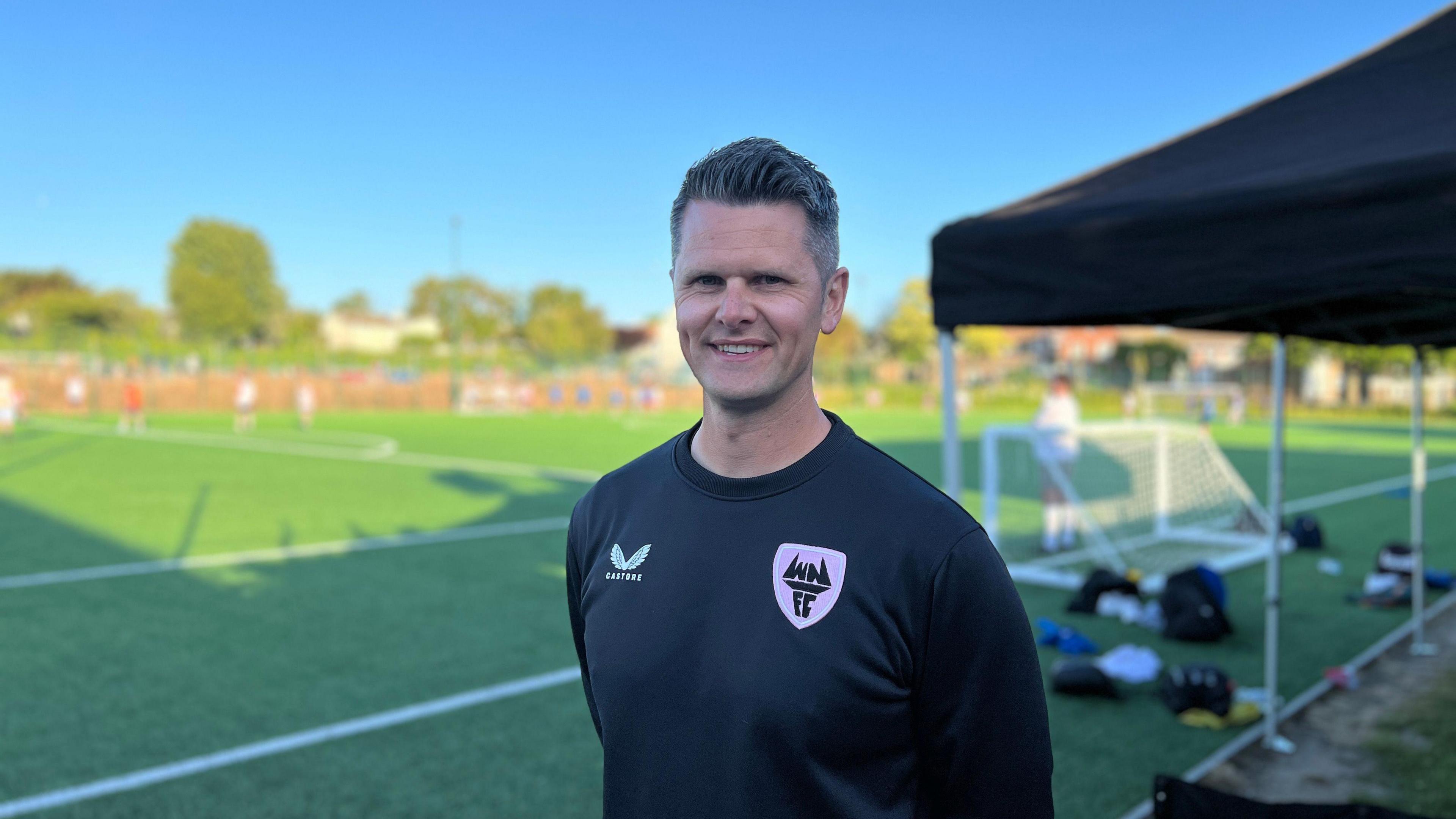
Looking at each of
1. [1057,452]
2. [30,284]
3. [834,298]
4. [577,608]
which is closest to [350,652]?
[577,608]

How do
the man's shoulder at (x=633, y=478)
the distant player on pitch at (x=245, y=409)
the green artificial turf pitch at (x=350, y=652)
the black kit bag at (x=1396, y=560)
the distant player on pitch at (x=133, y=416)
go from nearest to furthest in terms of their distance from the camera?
the man's shoulder at (x=633, y=478), the green artificial turf pitch at (x=350, y=652), the black kit bag at (x=1396, y=560), the distant player on pitch at (x=133, y=416), the distant player on pitch at (x=245, y=409)

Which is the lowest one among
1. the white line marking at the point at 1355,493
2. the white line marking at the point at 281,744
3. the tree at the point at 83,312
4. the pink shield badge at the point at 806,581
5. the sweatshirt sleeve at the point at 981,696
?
the white line marking at the point at 281,744

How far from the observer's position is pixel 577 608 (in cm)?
206

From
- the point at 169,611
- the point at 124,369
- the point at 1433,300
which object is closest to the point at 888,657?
the point at 1433,300

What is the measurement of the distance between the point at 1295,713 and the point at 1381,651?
1.77 metres

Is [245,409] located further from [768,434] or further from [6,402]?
[768,434]

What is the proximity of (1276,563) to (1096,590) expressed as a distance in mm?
2786

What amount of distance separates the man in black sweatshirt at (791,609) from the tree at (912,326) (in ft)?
275

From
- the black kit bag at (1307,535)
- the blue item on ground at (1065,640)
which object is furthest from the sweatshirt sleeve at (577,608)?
the black kit bag at (1307,535)

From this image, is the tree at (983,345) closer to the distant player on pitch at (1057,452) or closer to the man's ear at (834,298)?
the distant player on pitch at (1057,452)

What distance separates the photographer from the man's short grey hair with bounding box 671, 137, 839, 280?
5.07 feet

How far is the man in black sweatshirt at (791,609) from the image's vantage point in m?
1.49

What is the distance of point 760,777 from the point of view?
151 cm

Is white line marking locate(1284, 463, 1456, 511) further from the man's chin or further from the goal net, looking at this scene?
the man's chin
